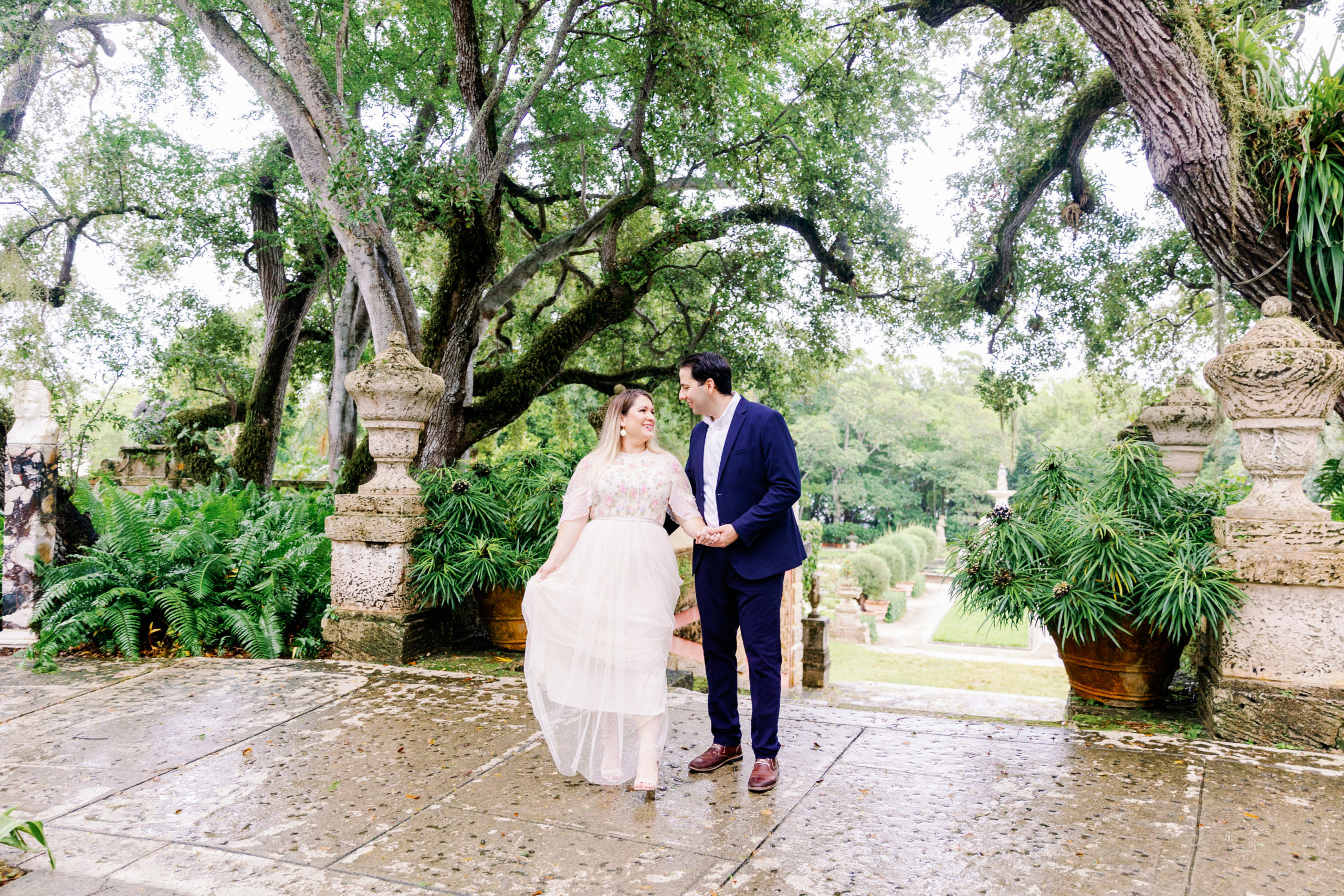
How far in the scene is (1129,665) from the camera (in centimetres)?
452

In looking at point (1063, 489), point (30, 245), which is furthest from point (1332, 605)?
point (30, 245)

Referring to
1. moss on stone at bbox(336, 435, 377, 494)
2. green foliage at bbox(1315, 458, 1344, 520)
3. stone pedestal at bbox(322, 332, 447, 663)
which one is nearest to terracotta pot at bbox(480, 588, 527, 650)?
stone pedestal at bbox(322, 332, 447, 663)

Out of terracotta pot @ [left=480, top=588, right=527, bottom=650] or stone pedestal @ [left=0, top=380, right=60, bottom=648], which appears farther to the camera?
stone pedestal @ [left=0, top=380, right=60, bottom=648]

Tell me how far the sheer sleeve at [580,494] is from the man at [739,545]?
0.51 m

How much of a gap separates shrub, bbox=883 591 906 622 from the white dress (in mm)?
23779

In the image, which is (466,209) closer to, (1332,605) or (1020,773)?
(1020,773)

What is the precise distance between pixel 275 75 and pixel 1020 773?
9.07m

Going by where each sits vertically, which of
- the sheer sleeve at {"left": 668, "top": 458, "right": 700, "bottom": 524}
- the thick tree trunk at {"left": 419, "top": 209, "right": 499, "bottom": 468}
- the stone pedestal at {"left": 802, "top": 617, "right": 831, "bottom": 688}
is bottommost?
the stone pedestal at {"left": 802, "top": 617, "right": 831, "bottom": 688}

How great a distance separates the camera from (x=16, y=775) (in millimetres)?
3432

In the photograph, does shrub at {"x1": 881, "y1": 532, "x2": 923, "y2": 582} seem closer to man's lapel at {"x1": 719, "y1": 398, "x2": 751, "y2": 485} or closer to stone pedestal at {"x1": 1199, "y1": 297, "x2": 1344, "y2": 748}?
stone pedestal at {"x1": 1199, "y1": 297, "x2": 1344, "y2": 748}

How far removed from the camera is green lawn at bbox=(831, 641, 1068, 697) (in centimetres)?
1525

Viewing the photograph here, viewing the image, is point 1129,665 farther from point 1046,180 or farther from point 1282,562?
point 1046,180

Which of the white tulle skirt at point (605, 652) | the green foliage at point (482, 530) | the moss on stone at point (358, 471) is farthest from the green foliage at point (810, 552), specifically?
the white tulle skirt at point (605, 652)

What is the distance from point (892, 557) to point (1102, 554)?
26.0 meters
